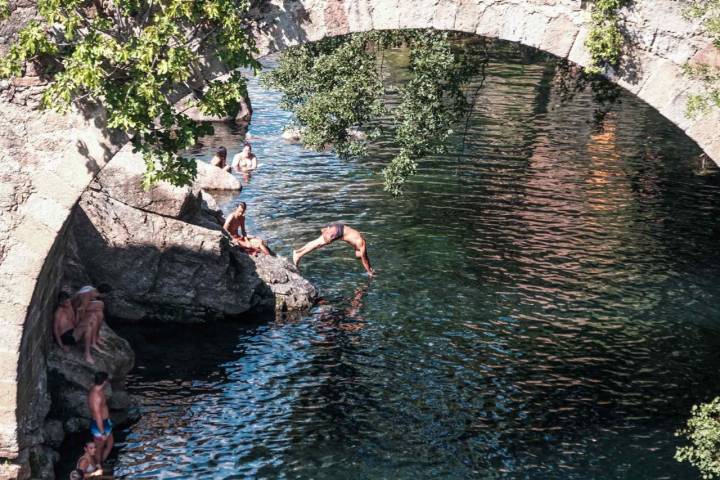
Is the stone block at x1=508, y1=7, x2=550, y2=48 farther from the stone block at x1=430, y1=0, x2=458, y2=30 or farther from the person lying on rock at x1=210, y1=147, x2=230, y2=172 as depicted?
the person lying on rock at x1=210, y1=147, x2=230, y2=172

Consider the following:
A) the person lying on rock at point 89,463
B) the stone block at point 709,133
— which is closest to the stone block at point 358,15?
the stone block at point 709,133

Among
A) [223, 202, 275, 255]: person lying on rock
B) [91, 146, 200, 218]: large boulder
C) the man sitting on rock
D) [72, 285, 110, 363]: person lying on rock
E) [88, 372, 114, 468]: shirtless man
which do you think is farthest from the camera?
[223, 202, 275, 255]: person lying on rock

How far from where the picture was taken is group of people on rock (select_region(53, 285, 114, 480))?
1388 cm

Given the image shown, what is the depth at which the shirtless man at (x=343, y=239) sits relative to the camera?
22000 mm

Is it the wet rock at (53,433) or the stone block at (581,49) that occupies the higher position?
the stone block at (581,49)

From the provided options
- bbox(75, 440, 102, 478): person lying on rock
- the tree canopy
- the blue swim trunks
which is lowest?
bbox(75, 440, 102, 478): person lying on rock

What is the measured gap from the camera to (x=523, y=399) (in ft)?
54.0

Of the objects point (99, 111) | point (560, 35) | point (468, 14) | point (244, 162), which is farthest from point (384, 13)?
point (244, 162)

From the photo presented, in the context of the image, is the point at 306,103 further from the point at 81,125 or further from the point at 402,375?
the point at 81,125

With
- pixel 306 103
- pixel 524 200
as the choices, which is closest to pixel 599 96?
pixel 524 200

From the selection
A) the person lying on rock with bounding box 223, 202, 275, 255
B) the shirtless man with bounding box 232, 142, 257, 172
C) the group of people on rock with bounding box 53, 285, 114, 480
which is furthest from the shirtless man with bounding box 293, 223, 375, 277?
the shirtless man with bounding box 232, 142, 257, 172

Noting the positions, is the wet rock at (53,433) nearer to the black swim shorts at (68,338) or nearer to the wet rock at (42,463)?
the wet rock at (42,463)

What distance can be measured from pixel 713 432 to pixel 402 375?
6.83 metres

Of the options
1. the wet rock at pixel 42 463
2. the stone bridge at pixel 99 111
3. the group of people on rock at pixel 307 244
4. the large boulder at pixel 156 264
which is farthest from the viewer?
the group of people on rock at pixel 307 244
